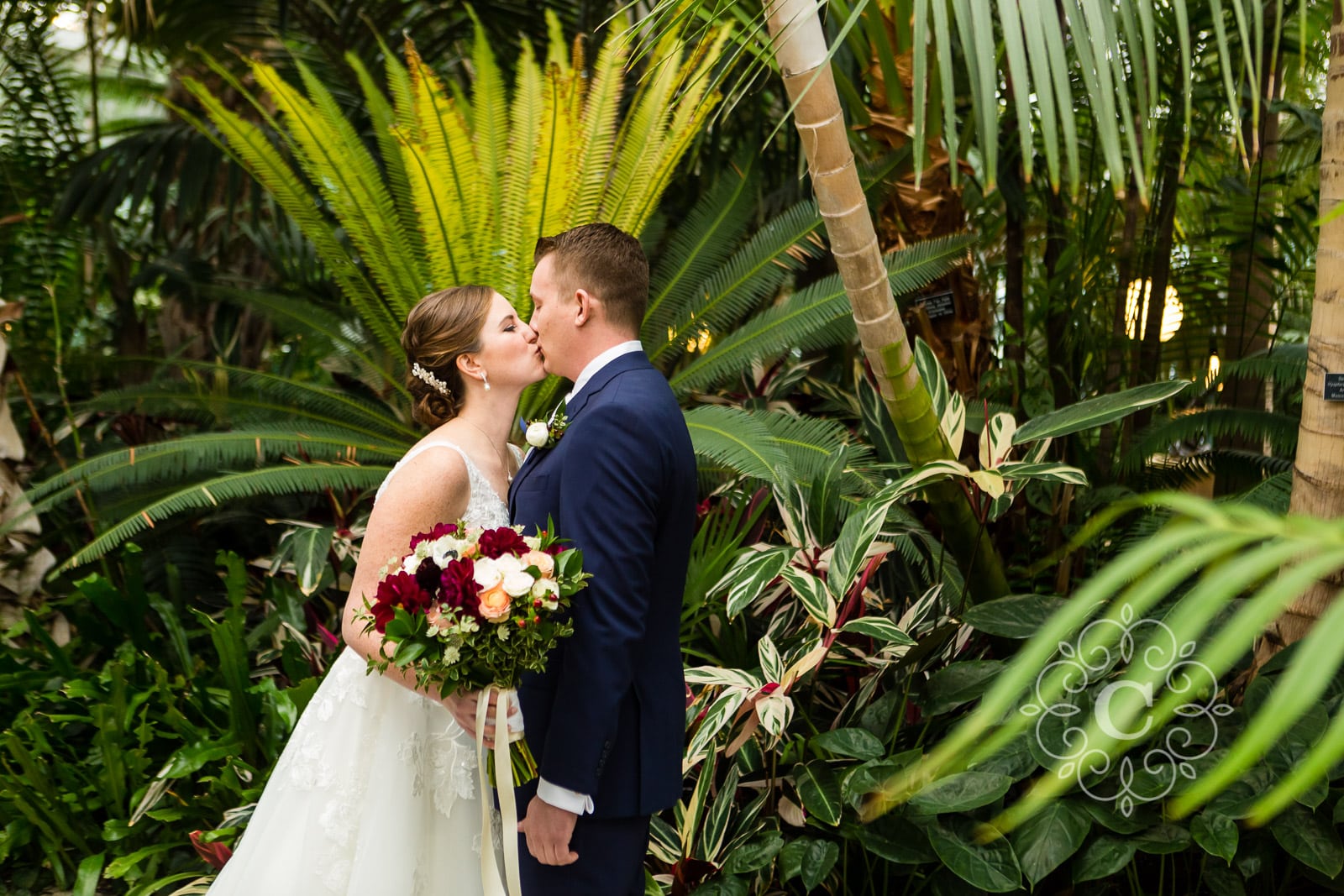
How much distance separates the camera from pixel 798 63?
1.97m

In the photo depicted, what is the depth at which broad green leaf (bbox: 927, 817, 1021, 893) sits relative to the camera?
2.03m

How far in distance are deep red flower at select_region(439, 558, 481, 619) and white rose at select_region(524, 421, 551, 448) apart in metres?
0.28

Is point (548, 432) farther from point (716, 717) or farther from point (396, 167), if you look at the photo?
point (396, 167)

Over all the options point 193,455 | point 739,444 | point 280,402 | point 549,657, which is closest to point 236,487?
point 193,455

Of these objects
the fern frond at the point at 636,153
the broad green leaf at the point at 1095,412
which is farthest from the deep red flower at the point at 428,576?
the fern frond at the point at 636,153

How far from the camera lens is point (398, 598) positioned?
5.00ft

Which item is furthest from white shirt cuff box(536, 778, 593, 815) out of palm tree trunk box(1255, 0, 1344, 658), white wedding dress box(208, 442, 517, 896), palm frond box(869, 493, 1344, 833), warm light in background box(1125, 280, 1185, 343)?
warm light in background box(1125, 280, 1185, 343)

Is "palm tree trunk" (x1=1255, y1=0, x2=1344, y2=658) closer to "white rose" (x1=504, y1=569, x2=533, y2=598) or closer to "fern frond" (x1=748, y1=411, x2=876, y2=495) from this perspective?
"fern frond" (x1=748, y1=411, x2=876, y2=495)

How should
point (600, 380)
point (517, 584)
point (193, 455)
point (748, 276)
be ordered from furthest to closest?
point (748, 276) < point (193, 455) < point (600, 380) < point (517, 584)

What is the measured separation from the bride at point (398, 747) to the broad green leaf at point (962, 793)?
0.89 meters

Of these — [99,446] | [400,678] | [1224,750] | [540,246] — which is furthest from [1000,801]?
[99,446]

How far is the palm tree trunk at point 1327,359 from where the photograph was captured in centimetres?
207

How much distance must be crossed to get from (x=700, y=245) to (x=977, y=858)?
7.68ft

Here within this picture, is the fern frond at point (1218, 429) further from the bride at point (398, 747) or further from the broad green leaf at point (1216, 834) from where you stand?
the bride at point (398, 747)
